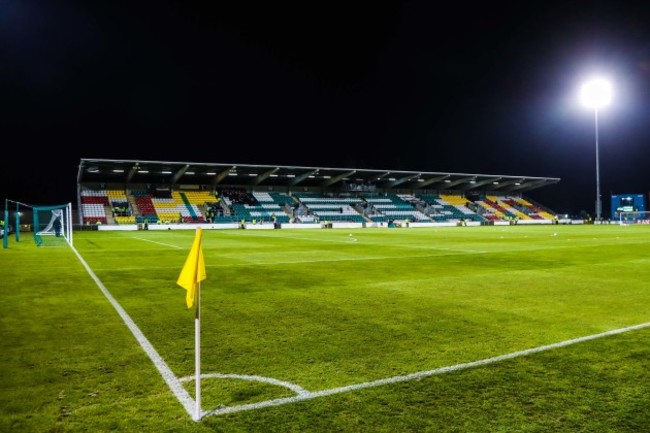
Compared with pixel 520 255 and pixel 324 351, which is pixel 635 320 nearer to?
pixel 324 351

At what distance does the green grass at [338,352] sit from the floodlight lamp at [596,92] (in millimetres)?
48331

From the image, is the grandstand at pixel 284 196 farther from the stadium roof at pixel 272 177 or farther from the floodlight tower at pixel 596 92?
the floodlight tower at pixel 596 92

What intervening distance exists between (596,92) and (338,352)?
57291 mm

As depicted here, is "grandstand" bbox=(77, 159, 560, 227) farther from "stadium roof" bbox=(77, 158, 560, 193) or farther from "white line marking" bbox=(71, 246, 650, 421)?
"white line marking" bbox=(71, 246, 650, 421)

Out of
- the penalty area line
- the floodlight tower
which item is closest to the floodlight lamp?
the floodlight tower

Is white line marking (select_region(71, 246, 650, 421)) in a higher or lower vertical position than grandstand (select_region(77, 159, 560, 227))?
lower

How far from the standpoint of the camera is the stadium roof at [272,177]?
53156 millimetres

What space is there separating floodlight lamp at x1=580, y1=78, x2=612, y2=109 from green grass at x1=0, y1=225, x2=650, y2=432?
48.3 m

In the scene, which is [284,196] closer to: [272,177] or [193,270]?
[272,177]

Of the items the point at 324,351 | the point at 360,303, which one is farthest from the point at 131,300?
the point at 324,351

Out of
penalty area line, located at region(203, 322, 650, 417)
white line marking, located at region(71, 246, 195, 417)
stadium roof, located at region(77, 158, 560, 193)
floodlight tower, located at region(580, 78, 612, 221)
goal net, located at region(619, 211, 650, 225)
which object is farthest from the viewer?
goal net, located at region(619, 211, 650, 225)

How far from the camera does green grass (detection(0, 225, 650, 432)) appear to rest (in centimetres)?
359

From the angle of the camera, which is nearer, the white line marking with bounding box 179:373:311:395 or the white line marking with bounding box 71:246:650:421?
the white line marking with bounding box 71:246:650:421

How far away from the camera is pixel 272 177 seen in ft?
211
